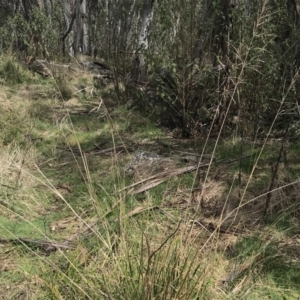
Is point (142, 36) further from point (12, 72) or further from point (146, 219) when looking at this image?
point (146, 219)

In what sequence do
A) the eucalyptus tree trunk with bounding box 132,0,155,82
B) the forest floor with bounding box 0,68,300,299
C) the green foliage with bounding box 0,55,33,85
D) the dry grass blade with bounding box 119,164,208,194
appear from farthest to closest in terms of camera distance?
the green foliage with bounding box 0,55,33,85, the eucalyptus tree trunk with bounding box 132,0,155,82, the dry grass blade with bounding box 119,164,208,194, the forest floor with bounding box 0,68,300,299

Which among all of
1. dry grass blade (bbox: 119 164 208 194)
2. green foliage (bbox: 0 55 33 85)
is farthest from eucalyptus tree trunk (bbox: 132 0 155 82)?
dry grass blade (bbox: 119 164 208 194)

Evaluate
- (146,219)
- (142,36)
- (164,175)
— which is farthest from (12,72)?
(146,219)

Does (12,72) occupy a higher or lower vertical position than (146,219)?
lower

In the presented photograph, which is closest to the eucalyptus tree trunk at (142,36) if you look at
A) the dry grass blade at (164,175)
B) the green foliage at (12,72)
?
the green foliage at (12,72)

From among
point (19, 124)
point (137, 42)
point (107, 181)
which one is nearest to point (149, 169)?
point (107, 181)

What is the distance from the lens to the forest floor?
1.93 metres

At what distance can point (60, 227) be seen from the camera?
308cm

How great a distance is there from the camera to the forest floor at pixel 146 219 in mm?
1931

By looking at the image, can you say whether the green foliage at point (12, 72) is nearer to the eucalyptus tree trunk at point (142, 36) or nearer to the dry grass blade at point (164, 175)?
the eucalyptus tree trunk at point (142, 36)

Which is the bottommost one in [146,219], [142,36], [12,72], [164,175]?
[12,72]

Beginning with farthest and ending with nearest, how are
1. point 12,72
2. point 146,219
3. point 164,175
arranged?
point 12,72, point 164,175, point 146,219

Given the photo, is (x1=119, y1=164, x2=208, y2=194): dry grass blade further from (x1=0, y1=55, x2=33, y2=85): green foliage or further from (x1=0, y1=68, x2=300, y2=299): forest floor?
(x1=0, y1=55, x2=33, y2=85): green foliage

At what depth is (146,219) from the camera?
2.74 meters
